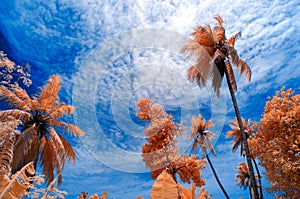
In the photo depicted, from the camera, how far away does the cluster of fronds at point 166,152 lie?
1280 cm

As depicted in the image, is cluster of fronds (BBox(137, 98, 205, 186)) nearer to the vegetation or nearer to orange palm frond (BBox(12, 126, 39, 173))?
the vegetation

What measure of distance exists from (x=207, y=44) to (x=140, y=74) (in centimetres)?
472

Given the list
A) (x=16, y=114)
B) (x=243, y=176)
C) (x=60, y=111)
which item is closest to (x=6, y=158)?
(x=16, y=114)

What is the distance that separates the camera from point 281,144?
32.3 ft

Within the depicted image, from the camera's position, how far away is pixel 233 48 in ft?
41.1

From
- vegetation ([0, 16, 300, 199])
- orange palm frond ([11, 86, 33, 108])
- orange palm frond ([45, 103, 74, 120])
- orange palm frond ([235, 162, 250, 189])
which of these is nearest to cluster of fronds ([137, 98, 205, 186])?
vegetation ([0, 16, 300, 199])

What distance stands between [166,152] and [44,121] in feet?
20.2

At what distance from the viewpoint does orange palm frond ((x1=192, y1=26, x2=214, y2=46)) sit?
1268 cm

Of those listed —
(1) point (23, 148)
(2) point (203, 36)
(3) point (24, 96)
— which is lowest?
(1) point (23, 148)

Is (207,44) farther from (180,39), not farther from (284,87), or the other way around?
(284,87)

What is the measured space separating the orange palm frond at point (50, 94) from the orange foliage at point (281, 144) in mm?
9630

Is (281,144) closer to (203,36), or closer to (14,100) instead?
(203,36)

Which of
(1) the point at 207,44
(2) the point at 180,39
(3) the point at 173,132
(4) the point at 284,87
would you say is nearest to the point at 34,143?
(3) the point at 173,132

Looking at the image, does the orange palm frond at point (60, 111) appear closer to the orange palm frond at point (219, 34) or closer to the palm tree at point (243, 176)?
the orange palm frond at point (219, 34)
